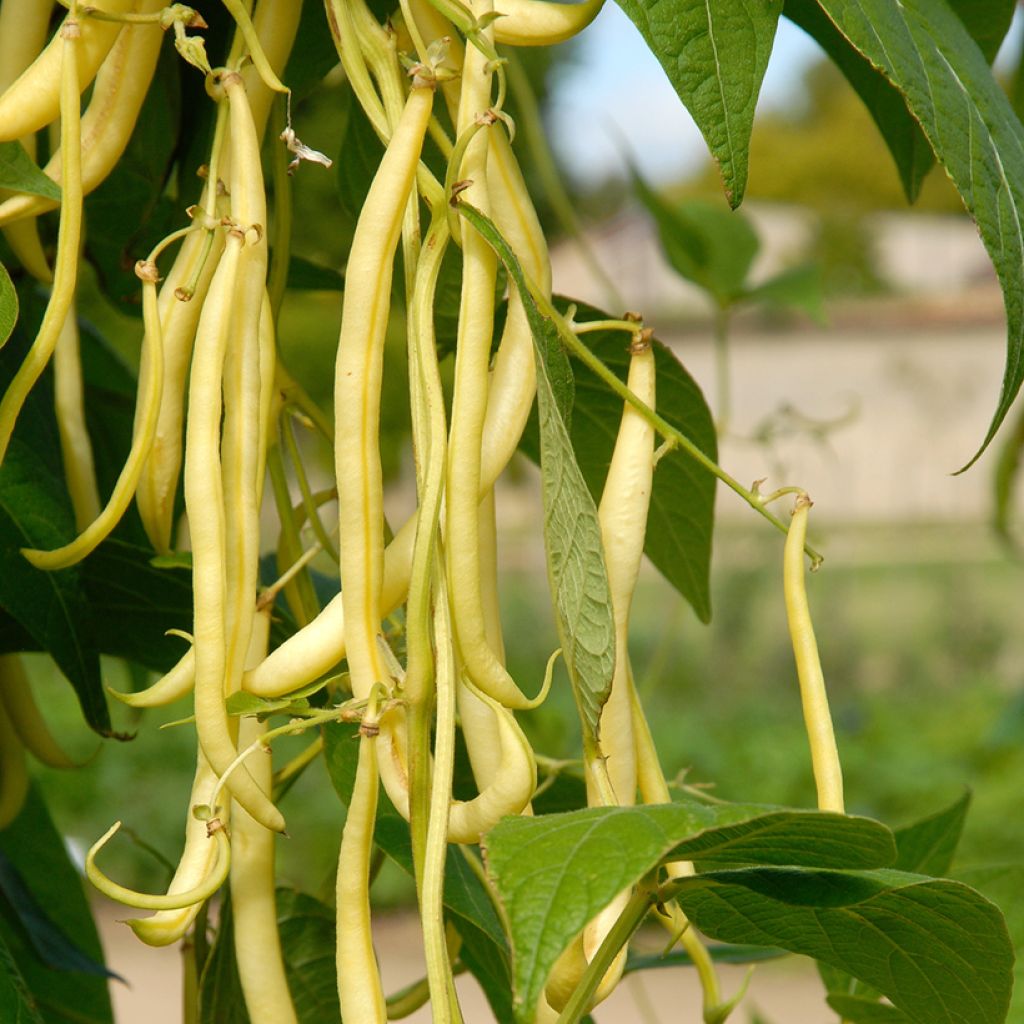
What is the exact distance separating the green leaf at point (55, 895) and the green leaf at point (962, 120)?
0.40m

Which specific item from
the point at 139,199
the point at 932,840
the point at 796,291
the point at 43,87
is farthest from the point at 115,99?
the point at 796,291

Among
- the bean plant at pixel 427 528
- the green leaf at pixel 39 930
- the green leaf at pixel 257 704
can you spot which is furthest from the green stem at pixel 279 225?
the green leaf at pixel 39 930

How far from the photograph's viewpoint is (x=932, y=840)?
19.3 inches

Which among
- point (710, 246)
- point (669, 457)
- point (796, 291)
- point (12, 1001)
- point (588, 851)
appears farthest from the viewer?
point (796, 291)

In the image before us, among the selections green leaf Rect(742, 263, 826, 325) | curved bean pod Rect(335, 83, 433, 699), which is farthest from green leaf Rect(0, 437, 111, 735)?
green leaf Rect(742, 263, 826, 325)

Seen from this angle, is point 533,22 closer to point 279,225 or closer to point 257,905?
point 279,225

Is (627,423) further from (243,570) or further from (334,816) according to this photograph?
(334,816)

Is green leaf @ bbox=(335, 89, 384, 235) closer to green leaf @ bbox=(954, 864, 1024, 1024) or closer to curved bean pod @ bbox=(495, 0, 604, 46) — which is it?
curved bean pod @ bbox=(495, 0, 604, 46)

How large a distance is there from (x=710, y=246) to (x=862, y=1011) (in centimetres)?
75

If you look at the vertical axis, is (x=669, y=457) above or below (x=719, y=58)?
below

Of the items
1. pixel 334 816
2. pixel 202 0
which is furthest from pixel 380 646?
pixel 334 816

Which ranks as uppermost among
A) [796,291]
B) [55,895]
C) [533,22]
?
[533,22]

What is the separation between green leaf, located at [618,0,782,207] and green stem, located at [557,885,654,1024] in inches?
5.6

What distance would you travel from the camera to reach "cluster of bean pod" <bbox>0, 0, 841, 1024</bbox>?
0.90 ft
